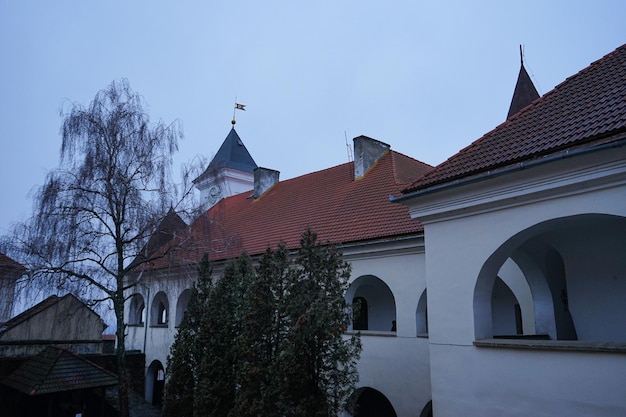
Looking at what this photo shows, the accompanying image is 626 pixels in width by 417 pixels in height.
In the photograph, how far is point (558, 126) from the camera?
620 centimetres

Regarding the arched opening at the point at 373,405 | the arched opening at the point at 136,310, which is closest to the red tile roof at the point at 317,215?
the arched opening at the point at 373,405

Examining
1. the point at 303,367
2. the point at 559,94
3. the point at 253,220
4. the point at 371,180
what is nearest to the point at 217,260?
the point at 253,220

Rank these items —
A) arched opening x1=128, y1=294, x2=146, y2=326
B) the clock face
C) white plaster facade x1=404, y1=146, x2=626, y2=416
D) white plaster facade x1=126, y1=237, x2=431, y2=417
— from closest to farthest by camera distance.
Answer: white plaster facade x1=404, y1=146, x2=626, y2=416 → white plaster facade x1=126, y1=237, x2=431, y2=417 → the clock face → arched opening x1=128, y1=294, x2=146, y2=326

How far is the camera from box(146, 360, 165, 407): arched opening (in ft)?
58.2

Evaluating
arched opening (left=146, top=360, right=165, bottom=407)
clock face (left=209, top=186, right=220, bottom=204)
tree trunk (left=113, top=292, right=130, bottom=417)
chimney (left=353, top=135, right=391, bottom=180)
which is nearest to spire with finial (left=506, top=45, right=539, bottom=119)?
chimney (left=353, top=135, right=391, bottom=180)

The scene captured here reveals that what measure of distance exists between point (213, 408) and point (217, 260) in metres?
6.44

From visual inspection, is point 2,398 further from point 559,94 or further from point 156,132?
point 559,94

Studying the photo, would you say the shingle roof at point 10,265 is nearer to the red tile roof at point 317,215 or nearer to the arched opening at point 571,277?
the red tile roof at point 317,215

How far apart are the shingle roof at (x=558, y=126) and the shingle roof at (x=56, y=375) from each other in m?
9.63

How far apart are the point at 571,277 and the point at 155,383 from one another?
16.3 m

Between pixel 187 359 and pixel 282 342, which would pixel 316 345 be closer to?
pixel 282 342

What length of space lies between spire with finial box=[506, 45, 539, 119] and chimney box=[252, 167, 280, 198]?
10.3m

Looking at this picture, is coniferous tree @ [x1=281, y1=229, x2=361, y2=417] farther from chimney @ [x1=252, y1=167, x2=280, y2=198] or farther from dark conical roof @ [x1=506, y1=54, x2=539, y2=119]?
dark conical roof @ [x1=506, y1=54, x2=539, y2=119]

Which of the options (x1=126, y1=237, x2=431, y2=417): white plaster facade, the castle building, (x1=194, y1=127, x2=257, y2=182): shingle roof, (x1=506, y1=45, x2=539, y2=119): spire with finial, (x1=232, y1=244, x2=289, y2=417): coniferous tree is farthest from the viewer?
(x1=194, y1=127, x2=257, y2=182): shingle roof
